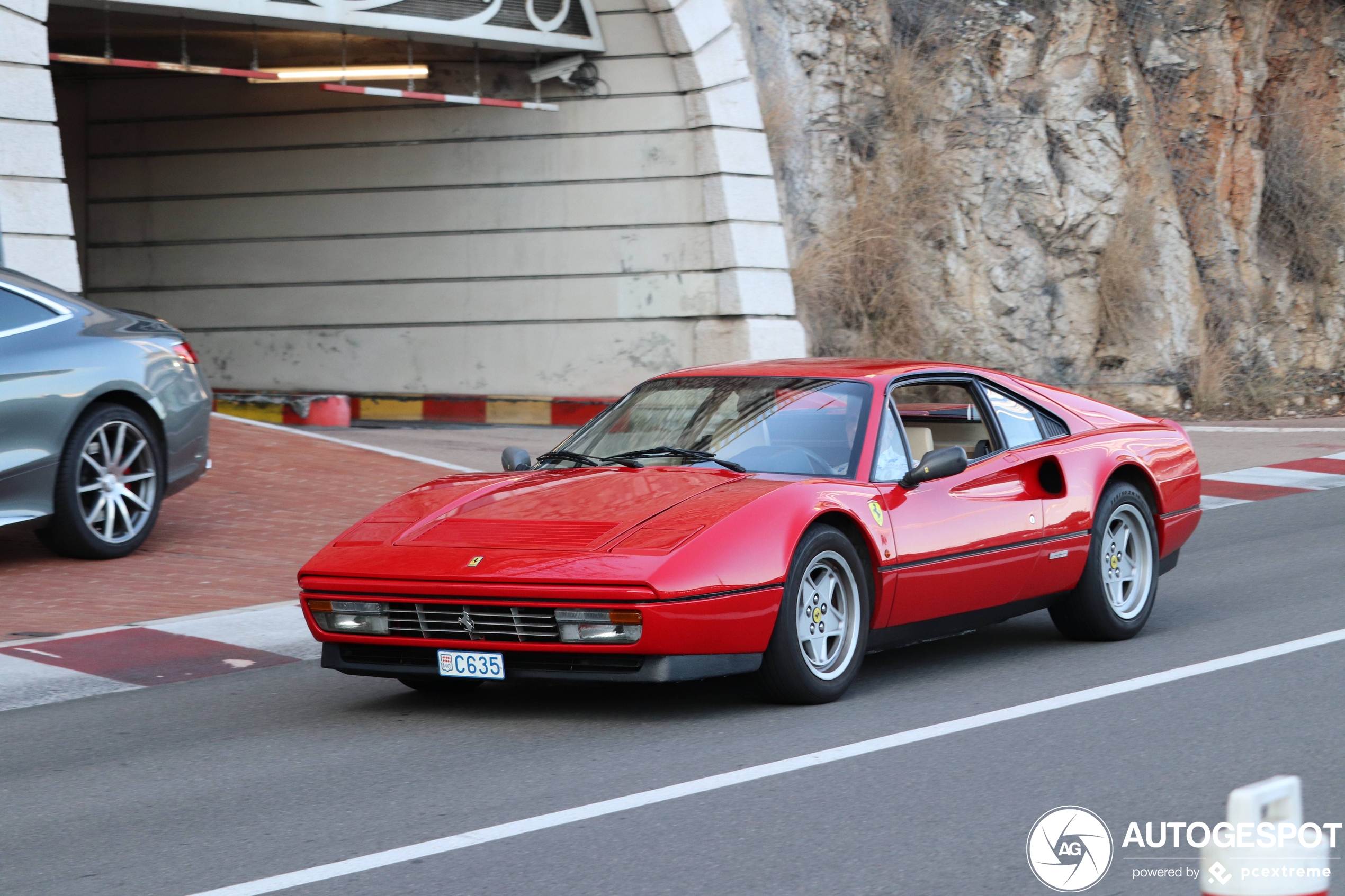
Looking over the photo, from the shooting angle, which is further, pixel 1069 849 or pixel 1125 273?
pixel 1125 273

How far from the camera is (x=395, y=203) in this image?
61.2 ft

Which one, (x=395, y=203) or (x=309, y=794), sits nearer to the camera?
(x=309, y=794)

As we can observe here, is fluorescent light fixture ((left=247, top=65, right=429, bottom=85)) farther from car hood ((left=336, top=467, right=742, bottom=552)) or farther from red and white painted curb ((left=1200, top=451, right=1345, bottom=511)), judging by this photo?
car hood ((left=336, top=467, right=742, bottom=552))

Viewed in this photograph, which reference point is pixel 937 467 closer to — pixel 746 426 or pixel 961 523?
pixel 961 523

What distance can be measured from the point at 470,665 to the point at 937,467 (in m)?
1.94

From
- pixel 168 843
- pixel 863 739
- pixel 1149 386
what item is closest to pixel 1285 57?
pixel 1149 386

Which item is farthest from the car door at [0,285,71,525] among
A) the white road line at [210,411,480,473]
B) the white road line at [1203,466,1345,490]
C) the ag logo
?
the white road line at [1203,466,1345,490]

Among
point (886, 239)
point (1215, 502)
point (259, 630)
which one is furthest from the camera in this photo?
point (886, 239)

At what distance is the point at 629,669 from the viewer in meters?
5.36

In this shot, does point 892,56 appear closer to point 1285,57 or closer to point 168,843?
point 1285,57

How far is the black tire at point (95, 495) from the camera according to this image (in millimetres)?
8656

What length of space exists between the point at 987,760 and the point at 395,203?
14.7 m

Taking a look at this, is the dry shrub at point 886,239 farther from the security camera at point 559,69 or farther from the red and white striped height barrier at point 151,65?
the red and white striped height barrier at point 151,65

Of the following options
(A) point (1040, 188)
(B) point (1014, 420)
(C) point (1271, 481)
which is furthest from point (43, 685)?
(A) point (1040, 188)
